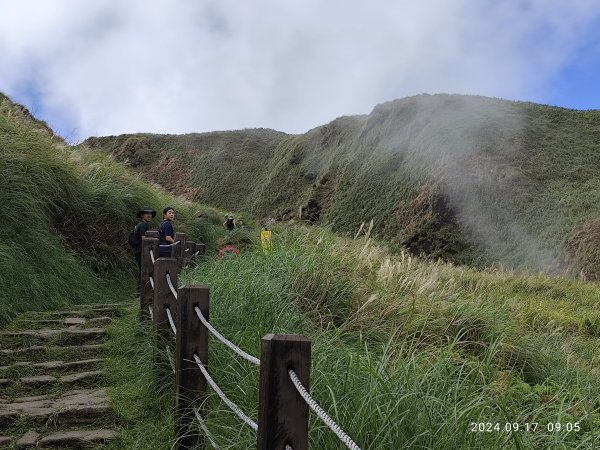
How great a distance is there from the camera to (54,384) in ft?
15.3

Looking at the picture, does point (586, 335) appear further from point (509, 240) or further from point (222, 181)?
point (222, 181)

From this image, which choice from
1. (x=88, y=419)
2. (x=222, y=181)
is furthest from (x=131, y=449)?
(x=222, y=181)

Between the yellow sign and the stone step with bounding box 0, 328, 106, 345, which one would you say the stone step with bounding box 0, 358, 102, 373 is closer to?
the stone step with bounding box 0, 328, 106, 345

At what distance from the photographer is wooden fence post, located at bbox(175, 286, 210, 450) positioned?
3135 mm

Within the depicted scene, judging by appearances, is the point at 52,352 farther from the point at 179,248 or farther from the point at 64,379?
the point at 179,248

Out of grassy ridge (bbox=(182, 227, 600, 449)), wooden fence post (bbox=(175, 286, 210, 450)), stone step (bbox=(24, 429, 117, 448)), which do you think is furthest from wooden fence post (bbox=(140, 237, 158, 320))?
wooden fence post (bbox=(175, 286, 210, 450))

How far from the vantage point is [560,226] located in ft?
122

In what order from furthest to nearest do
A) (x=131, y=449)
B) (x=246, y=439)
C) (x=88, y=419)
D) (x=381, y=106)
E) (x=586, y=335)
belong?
1. (x=381, y=106)
2. (x=586, y=335)
3. (x=88, y=419)
4. (x=131, y=449)
5. (x=246, y=439)

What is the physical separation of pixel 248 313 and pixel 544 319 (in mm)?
6596

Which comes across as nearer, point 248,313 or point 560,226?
point 248,313

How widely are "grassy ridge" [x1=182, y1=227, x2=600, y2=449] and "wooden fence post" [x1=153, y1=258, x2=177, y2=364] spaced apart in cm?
36

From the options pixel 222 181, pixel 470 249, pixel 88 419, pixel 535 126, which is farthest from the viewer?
pixel 222 181

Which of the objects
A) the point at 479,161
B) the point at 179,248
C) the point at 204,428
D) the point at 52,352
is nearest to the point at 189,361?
the point at 204,428

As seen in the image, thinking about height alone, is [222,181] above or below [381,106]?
below
